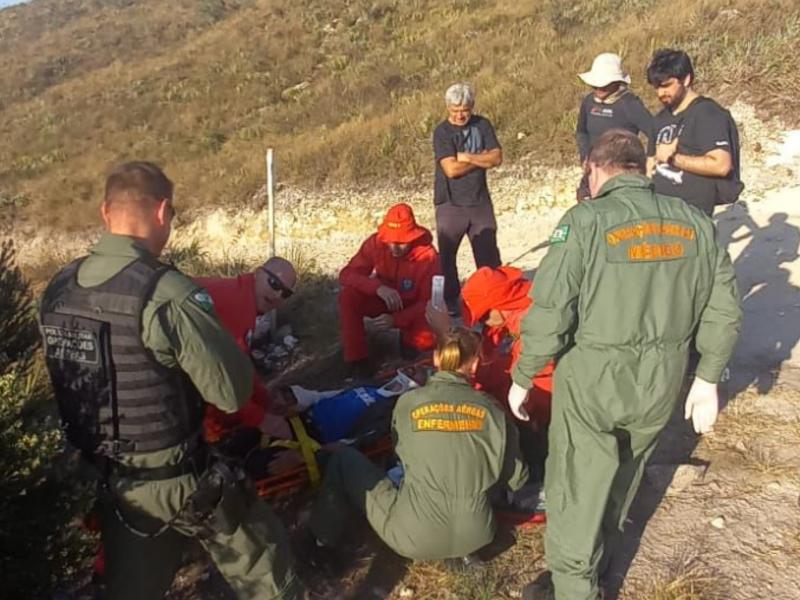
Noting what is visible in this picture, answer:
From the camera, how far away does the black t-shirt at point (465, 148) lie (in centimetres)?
579

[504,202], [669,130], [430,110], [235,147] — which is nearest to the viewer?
[669,130]

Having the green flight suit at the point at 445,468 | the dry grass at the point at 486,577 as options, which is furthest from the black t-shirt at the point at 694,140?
the dry grass at the point at 486,577

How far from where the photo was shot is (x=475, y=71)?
15.9 metres

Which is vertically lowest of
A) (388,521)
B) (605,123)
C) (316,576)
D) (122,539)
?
(316,576)

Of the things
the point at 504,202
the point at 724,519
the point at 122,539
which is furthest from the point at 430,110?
the point at 122,539

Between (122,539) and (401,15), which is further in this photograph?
(401,15)

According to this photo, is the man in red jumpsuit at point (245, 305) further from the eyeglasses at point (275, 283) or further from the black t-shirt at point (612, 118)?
the black t-shirt at point (612, 118)

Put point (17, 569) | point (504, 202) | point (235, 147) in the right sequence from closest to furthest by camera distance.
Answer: point (17, 569) < point (504, 202) < point (235, 147)

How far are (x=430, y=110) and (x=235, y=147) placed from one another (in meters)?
4.54

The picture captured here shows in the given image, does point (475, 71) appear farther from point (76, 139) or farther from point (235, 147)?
point (76, 139)

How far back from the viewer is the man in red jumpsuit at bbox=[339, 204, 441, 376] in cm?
560

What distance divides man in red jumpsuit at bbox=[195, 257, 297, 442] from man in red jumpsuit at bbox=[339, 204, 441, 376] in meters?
1.46

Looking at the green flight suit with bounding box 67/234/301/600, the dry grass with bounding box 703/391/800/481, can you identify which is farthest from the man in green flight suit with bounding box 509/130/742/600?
the dry grass with bounding box 703/391/800/481

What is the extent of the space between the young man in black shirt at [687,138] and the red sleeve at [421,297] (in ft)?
5.93
